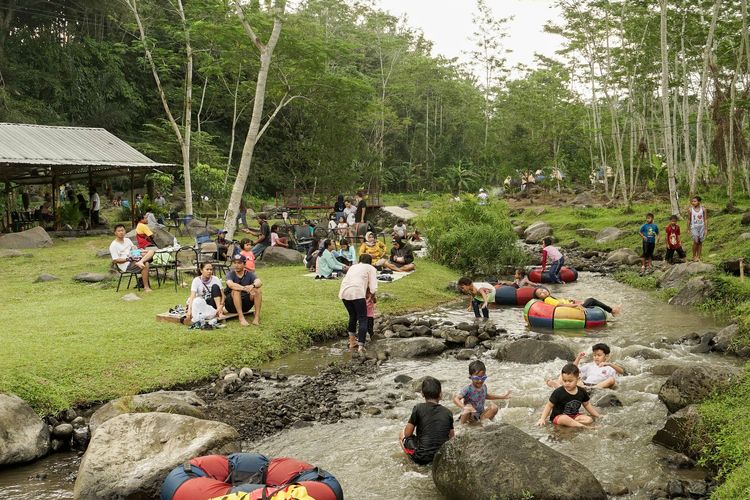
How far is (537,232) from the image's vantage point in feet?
95.8

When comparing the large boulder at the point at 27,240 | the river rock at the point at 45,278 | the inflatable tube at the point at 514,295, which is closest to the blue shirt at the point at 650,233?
the inflatable tube at the point at 514,295

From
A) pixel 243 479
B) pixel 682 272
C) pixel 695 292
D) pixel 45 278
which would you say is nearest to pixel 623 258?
pixel 682 272

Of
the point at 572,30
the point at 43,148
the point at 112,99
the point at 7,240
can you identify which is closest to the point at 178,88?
the point at 112,99

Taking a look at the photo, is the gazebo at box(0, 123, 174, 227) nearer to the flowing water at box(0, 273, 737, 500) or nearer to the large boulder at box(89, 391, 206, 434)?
the flowing water at box(0, 273, 737, 500)

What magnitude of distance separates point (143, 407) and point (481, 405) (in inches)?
156

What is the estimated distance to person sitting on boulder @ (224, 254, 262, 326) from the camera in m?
11.6

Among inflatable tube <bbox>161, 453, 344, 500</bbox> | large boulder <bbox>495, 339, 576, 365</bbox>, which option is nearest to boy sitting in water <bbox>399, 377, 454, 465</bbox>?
inflatable tube <bbox>161, 453, 344, 500</bbox>

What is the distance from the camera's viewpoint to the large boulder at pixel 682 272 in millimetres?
16219

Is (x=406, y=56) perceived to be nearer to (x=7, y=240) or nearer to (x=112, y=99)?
(x=112, y=99)

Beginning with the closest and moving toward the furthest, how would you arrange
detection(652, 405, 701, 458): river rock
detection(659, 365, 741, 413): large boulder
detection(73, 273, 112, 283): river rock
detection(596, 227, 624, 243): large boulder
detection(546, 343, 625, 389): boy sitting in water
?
detection(652, 405, 701, 458): river rock → detection(659, 365, 741, 413): large boulder → detection(546, 343, 625, 389): boy sitting in water → detection(73, 273, 112, 283): river rock → detection(596, 227, 624, 243): large boulder

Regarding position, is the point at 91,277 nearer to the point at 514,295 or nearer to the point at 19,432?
the point at 19,432

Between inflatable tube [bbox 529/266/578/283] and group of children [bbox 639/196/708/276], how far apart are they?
6.26 feet

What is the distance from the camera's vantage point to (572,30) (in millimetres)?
32719

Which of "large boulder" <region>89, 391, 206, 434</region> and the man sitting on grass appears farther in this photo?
the man sitting on grass
